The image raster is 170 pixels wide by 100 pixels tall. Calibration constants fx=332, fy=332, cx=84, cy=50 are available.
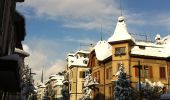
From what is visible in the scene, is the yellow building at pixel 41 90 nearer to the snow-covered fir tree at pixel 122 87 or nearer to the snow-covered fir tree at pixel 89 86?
the snow-covered fir tree at pixel 89 86

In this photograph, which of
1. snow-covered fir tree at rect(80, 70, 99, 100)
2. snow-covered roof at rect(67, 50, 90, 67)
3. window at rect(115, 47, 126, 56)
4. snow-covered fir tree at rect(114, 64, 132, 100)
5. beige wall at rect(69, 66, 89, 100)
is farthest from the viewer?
snow-covered roof at rect(67, 50, 90, 67)

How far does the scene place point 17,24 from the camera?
2312 centimetres

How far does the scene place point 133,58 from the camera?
4872cm

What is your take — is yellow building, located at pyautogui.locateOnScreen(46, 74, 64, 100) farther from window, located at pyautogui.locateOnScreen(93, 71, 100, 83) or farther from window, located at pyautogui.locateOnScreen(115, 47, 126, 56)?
window, located at pyautogui.locateOnScreen(115, 47, 126, 56)

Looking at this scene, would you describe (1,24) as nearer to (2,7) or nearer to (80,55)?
(2,7)

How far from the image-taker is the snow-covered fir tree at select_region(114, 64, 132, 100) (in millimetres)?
43719

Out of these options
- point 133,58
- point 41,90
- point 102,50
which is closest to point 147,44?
point 133,58

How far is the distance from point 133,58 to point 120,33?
4354mm

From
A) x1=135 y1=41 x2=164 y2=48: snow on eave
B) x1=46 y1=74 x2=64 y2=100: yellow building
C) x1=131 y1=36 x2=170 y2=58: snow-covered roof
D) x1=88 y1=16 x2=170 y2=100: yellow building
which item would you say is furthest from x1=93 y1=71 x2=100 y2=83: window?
x1=46 y1=74 x2=64 y2=100: yellow building

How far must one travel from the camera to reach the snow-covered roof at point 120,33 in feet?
160

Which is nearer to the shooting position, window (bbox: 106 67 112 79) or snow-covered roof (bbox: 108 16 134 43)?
snow-covered roof (bbox: 108 16 134 43)

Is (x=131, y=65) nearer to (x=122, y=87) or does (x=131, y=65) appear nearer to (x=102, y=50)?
(x=122, y=87)

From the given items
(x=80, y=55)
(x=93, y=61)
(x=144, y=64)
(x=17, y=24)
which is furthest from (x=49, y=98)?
(x=17, y=24)

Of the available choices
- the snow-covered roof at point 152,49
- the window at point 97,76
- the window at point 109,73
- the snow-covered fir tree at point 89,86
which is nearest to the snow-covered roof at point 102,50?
the window at point 109,73
